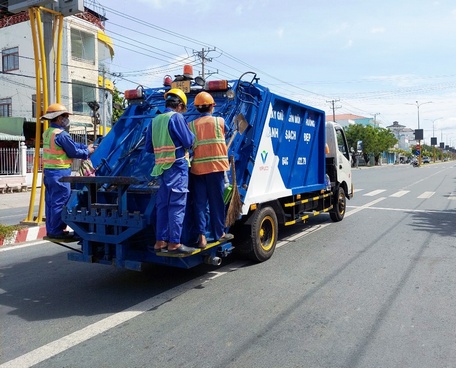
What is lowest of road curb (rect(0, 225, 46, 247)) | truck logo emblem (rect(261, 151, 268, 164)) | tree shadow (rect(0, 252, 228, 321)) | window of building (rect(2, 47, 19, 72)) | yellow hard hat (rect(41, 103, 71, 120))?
tree shadow (rect(0, 252, 228, 321))

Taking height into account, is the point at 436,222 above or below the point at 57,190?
below

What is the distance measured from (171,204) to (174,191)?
0.44ft

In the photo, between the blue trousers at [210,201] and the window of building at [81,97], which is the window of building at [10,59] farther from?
the blue trousers at [210,201]

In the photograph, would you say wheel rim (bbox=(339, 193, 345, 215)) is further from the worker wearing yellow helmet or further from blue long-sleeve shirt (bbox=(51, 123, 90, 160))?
blue long-sleeve shirt (bbox=(51, 123, 90, 160))

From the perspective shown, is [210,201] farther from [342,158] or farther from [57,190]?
[342,158]

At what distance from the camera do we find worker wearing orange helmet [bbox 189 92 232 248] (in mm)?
4766

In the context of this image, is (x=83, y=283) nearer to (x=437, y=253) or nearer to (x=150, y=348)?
(x=150, y=348)

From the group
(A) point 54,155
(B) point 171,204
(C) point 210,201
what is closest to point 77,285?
(A) point 54,155

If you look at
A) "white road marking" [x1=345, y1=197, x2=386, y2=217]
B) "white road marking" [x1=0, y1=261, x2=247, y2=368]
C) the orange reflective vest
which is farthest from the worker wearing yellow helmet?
"white road marking" [x1=345, y1=197, x2=386, y2=217]

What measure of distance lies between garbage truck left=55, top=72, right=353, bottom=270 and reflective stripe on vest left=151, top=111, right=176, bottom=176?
290 mm

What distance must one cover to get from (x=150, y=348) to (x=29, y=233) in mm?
5419

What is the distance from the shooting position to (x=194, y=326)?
12.9 ft

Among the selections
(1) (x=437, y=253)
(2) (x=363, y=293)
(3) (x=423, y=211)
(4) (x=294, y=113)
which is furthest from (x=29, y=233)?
(3) (x=423, y=211)

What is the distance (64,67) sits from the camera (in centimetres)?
2661
